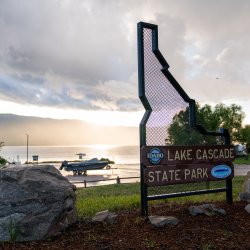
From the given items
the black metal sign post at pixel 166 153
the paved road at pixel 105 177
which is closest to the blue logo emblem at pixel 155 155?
the black metal sign post at pixel 166 153

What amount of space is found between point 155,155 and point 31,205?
3.02 meters

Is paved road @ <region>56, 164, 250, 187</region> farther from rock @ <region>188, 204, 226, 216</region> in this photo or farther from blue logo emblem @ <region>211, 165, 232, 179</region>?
rock @ <region>188, 204, 226, 216</region>

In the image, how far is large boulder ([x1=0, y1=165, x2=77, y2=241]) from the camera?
6.73m

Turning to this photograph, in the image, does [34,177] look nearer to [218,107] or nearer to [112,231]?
[112,231]

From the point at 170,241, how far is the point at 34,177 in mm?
2808

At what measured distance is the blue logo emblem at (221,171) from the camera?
9.77 meters

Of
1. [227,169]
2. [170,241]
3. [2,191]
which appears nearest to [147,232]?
[170,241]

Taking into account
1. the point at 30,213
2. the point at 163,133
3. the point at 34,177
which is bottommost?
the point at 30,213

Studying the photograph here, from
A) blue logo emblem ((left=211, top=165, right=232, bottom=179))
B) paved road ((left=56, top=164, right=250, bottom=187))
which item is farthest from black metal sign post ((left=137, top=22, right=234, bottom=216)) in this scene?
paved road ((left=56, top=164, right=250, bottom=187))

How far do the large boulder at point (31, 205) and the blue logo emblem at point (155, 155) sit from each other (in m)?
1.99

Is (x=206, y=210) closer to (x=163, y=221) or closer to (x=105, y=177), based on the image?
(x=163, y=221)

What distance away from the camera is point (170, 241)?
6738mm

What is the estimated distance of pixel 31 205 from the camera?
22.7 ft

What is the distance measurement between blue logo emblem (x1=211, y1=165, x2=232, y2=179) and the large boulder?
4.00 meters
